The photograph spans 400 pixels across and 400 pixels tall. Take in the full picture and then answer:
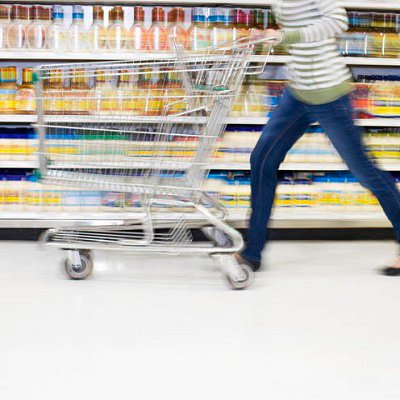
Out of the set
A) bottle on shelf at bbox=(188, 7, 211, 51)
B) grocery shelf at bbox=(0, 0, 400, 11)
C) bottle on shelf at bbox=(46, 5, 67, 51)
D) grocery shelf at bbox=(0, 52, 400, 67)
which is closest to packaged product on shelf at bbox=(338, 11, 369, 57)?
grocery shelf at bbox=(0, 0, 400, 11)

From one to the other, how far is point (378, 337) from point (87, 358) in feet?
3.37

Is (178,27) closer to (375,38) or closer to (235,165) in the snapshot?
(235,165)

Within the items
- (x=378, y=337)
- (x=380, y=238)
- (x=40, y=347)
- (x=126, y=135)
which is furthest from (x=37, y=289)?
(x=380, y=238)

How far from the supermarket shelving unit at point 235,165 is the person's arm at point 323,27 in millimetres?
929

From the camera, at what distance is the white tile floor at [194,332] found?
2146mm

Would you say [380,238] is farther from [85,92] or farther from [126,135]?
[85,92]

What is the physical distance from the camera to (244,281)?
10.6 ft

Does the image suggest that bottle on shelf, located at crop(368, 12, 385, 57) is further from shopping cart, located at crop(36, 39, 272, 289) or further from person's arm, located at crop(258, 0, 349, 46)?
person's arm, located at crop(258, 0, 349, 46)

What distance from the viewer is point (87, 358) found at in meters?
2.35

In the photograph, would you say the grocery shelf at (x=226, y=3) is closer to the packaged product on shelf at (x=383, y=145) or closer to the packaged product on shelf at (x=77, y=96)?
the packaged product on shelf at (x=77, y=96)

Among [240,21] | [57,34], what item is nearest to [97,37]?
[57,34]

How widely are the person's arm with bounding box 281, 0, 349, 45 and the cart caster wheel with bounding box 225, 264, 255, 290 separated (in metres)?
1.01

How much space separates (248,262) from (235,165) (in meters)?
0.83

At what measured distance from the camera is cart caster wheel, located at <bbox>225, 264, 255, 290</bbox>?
3230mm
